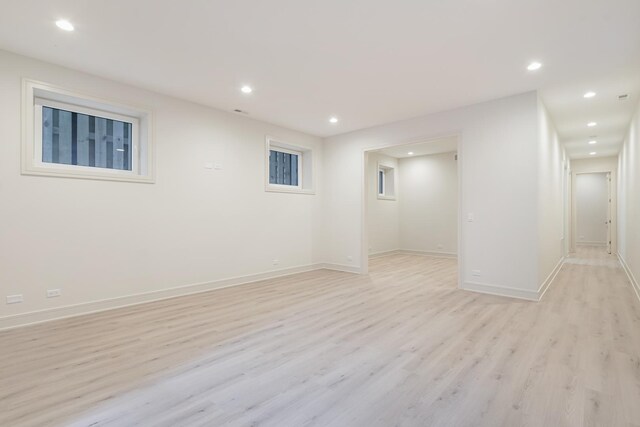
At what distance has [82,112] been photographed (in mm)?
4004

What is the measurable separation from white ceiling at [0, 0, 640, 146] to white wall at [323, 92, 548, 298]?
428mm

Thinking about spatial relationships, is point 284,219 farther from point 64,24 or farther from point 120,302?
point 64,24

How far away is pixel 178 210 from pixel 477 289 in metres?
4.58

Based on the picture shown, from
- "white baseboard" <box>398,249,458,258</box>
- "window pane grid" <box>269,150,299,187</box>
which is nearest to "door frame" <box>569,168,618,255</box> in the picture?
"white baseboard" <box>398,249,458,258</box>

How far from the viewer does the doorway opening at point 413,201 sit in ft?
28.4

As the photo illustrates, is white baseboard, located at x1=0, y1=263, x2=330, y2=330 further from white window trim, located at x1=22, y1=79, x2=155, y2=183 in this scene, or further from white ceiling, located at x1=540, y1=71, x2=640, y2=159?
white ceiling, located at x1=540, y1=71, x2=640, y2=159

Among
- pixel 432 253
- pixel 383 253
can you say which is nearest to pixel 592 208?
pixel 432 253

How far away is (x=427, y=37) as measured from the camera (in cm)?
299

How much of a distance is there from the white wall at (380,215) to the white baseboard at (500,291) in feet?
12.7

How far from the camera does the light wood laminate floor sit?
1.89 m

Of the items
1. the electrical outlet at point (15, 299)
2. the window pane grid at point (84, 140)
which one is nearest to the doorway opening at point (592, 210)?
the window pane grid at point (84, 140)

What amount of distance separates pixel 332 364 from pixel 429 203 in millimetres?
7433

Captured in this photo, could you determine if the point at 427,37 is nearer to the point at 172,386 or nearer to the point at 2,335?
the point at 172,386

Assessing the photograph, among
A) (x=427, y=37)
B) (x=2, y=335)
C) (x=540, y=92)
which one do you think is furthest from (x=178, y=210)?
(x=540, y=92)
